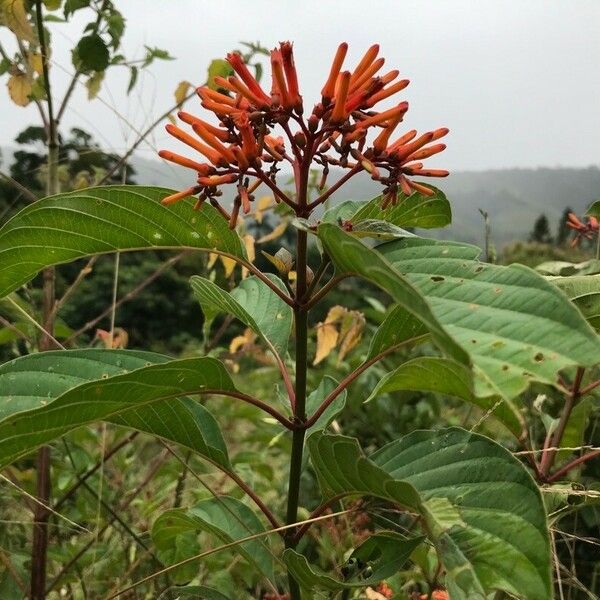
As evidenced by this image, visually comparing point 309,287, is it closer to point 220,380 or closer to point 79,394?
point 220,380

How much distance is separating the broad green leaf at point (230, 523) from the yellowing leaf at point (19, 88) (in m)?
0.88

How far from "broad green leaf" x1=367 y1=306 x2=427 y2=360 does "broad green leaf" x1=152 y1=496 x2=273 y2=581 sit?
0.27m

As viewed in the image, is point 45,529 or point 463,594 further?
point 45,529

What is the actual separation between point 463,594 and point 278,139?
42 centimetres

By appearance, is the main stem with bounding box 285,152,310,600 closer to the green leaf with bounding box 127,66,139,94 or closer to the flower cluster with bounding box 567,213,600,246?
the flower cluster with bounding box 567,213,600,246

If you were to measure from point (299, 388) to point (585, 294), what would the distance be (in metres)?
0.29

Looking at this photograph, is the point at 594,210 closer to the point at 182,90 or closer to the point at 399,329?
the point at 399,329

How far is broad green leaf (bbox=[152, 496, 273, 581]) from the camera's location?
73cm

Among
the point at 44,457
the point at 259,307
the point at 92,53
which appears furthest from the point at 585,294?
the point at 92,53

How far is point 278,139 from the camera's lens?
2.05 ft

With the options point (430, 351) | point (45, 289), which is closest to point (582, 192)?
point (430, 351)

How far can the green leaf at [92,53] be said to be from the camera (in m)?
1.26

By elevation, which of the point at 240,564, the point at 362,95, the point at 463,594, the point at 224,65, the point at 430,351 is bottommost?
the point at 240,564

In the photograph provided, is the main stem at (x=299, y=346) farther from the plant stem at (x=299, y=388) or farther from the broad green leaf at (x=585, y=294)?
the broad green leaf at (x=585, y=294)
